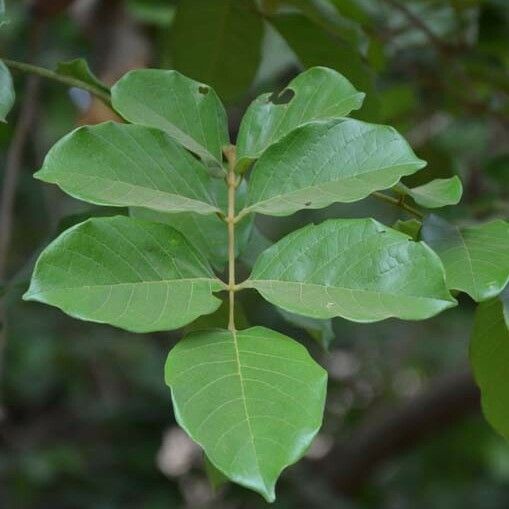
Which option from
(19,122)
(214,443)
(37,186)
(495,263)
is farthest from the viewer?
(37,186)

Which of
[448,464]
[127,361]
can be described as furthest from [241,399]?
[448,464]

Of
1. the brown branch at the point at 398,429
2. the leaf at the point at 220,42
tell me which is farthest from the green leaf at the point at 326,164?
the brown branch at the point at 398,429

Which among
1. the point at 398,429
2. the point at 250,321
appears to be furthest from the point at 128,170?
the point at 398,429

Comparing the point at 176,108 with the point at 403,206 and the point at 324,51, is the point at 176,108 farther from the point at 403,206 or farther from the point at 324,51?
the point at 324,51

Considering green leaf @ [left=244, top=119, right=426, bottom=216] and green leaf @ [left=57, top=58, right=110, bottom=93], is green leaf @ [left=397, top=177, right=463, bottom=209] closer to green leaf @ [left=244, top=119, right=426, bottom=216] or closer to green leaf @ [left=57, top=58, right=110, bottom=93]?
green leaf @ [left=244, top=119, right=426, bottom=216]

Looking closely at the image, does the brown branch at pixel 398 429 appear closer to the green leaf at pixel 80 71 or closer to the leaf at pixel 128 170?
the green leaf at pixel 80 71

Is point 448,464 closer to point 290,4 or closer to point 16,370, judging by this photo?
point 16,370

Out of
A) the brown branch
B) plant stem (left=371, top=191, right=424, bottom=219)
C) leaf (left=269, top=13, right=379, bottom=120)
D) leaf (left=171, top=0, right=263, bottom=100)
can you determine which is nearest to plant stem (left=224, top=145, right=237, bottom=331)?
plant stem (left=371, top=191, right=424, bottom=219)
